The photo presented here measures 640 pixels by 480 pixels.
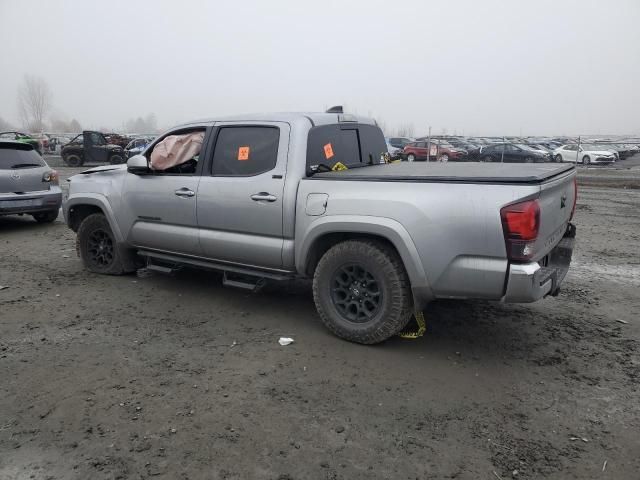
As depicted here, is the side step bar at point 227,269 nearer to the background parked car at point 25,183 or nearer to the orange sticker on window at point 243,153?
the orange sticker on window at point 243,153

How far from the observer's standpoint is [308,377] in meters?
3.58

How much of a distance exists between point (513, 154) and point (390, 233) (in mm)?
26155

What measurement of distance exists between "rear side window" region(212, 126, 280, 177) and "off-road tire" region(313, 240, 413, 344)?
104 centimetres

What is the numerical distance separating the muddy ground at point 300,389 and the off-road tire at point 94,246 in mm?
455

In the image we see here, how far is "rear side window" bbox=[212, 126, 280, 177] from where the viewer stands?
4434 mm

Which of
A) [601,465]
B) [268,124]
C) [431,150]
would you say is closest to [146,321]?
[268,124]

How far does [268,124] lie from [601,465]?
3.53 meters

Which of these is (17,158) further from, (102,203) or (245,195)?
(245,195)

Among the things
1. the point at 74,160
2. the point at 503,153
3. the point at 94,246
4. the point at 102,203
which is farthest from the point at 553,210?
the point at 74,160

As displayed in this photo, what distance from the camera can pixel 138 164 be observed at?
5094mm

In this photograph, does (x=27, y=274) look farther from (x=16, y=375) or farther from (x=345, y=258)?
(x=345, y=258)

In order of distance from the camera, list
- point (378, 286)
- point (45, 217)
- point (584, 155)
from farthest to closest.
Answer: point (584, 155), point (45, 217), point (378, 286)

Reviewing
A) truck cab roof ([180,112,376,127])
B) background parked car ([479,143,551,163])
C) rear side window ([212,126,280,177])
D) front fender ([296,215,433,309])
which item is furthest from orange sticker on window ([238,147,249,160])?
background parked car ([479,143,551,163])

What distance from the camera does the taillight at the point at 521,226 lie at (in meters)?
3.24
